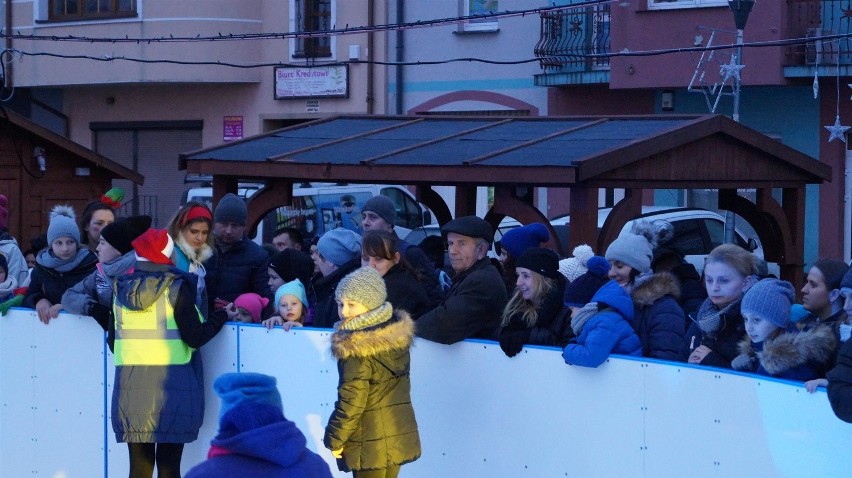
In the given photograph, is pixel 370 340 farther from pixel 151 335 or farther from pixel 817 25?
pixel 817 25

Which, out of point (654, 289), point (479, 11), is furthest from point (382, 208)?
point (479, 11)

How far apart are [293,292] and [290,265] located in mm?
393

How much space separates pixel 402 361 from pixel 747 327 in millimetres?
1599

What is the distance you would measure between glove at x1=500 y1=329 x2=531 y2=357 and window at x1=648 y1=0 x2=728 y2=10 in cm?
1488

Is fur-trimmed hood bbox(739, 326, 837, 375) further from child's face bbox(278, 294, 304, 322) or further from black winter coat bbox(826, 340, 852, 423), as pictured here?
child's face bbox(278, 294, 304, 322)

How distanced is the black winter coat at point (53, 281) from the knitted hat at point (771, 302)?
180 inches

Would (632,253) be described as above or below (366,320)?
above

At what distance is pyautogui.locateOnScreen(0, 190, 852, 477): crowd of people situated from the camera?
586 cm

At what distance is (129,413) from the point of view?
6809 millimetres

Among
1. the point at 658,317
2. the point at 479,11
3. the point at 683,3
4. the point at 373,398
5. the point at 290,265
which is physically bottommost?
the point at 373,398

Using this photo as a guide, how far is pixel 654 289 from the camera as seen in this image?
6508 mm

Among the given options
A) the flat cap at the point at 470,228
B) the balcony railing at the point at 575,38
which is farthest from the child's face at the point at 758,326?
the balcony railing at the point at 575,38

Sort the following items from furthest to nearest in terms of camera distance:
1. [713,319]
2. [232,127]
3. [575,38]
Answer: [232,127] → [575,38] → [713,319]

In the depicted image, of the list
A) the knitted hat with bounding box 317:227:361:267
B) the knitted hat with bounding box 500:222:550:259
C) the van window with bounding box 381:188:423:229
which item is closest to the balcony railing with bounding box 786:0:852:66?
the van window with bounding box 381:188:423:229
